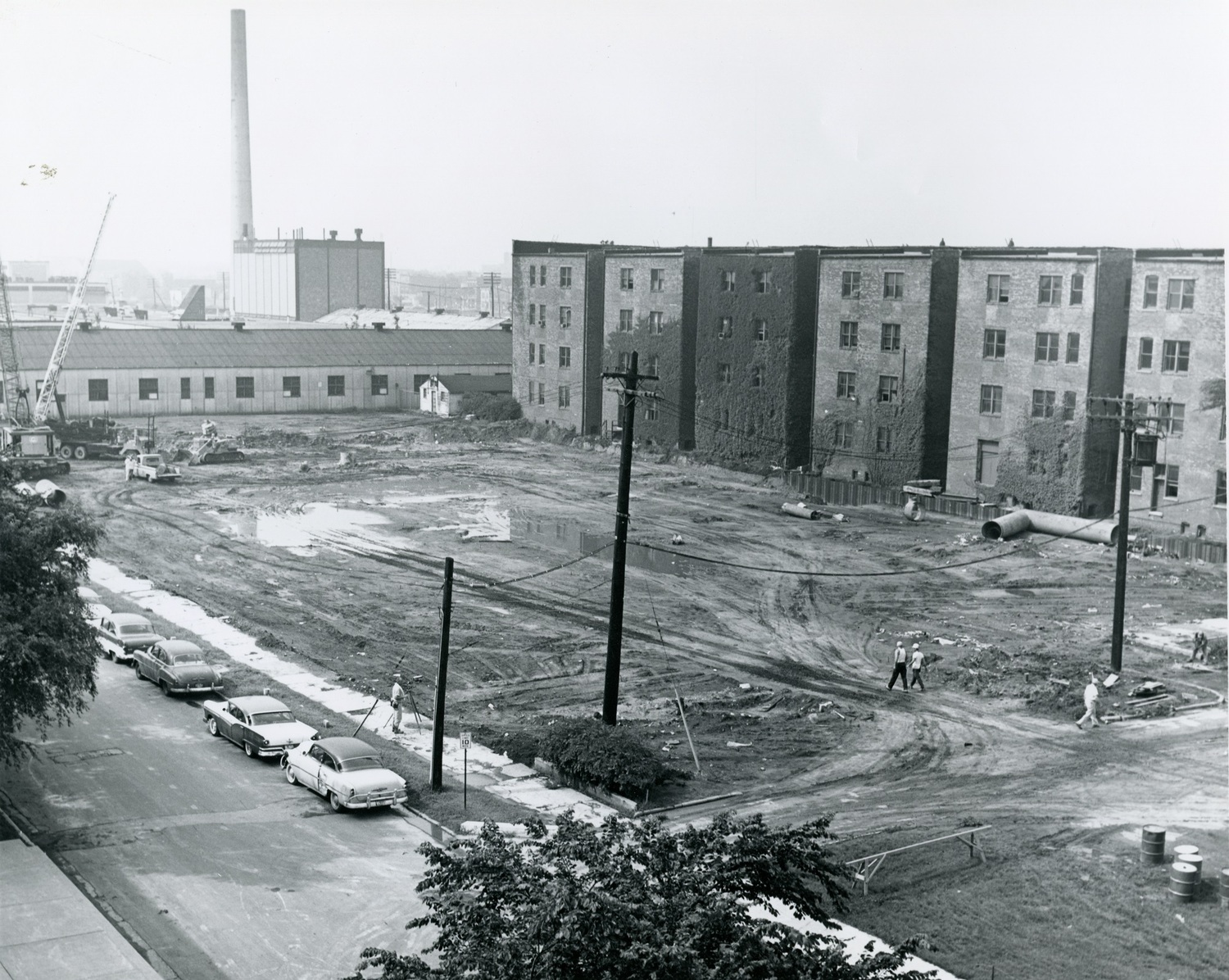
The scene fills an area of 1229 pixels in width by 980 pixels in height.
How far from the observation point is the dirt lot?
72.3 feet

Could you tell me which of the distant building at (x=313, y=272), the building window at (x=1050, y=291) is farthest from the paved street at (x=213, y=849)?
the distant building at (x=313, y=272)

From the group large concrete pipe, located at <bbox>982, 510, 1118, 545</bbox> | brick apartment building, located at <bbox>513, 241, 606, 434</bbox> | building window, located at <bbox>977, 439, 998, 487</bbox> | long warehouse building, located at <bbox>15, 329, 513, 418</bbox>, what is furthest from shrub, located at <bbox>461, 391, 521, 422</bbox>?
large concrete pipe, located at <bbox>982, 510, 1118, 545</bbox>

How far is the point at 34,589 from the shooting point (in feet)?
79.9

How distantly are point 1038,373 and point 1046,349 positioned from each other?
1.03m

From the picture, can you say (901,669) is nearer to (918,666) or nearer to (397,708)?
(918,666)

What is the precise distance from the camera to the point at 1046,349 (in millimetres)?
54156

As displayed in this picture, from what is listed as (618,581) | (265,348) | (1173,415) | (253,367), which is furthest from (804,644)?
(265,348)

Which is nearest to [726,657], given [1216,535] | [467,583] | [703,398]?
[467,583]

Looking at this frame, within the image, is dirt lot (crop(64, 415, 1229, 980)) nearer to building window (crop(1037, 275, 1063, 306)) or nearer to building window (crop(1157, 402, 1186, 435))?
building window (crop(1157, 402, 1186, 435))

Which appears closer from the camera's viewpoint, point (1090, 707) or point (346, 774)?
point (346, 774)

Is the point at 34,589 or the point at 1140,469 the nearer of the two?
the point at 34,589

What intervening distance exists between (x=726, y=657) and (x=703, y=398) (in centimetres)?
3696

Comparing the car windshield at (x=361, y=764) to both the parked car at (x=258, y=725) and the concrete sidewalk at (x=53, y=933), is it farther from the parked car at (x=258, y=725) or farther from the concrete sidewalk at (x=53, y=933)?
the concrete sidewalk at (x=53, y=933)

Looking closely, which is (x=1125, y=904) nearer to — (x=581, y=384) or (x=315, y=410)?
(x=581, y=384)
